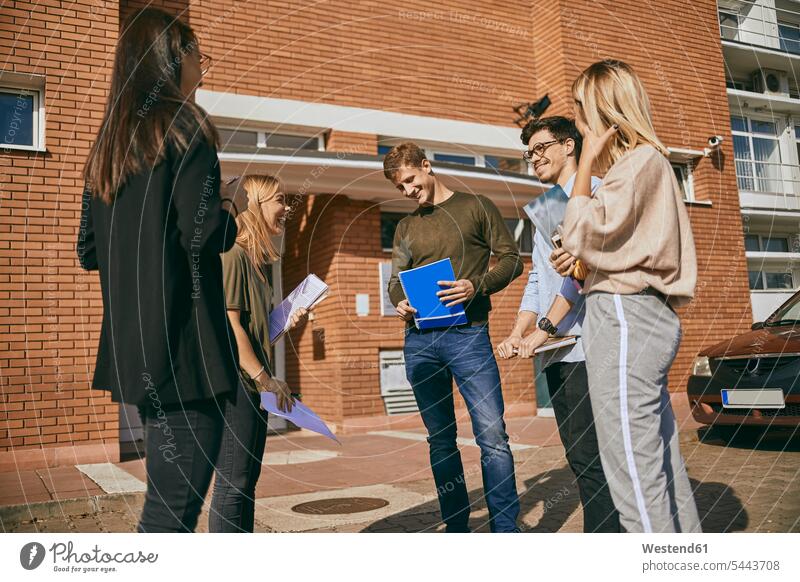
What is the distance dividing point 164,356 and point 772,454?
5.09 metres

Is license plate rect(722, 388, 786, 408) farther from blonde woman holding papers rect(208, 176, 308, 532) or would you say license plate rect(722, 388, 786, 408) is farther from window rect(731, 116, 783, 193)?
window rect(731, 116, 783, 193)

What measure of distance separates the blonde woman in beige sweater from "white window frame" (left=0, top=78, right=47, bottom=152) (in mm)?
5344

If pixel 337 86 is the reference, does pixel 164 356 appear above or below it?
below

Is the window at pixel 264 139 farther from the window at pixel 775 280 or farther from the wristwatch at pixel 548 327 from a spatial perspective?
the window at pixel 775 280

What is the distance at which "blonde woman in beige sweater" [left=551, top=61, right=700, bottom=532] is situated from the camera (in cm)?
183

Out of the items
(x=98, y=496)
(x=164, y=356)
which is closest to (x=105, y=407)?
(x=98, y=496)

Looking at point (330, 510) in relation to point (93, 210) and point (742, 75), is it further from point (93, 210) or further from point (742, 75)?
point (742, 75)

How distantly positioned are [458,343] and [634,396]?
44.7 inches

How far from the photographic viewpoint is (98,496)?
4020 mm

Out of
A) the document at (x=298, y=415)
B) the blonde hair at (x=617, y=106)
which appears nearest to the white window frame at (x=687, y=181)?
the blonde hair at (x=617, y=106)

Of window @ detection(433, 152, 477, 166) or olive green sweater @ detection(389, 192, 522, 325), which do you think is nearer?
olive green sweater @ detection(389, 192, 522, 325)

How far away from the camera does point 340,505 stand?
4.04m

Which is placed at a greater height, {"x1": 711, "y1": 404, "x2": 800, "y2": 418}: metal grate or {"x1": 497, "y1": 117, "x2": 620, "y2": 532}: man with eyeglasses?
{"x1": 497, "y1": 117, "x2": 620, "y2": 532}: man with eyeglasses

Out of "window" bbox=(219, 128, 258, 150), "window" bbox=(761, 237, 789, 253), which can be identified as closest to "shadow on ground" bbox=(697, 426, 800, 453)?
"window" bbox=(219, 128, 258, 150)
